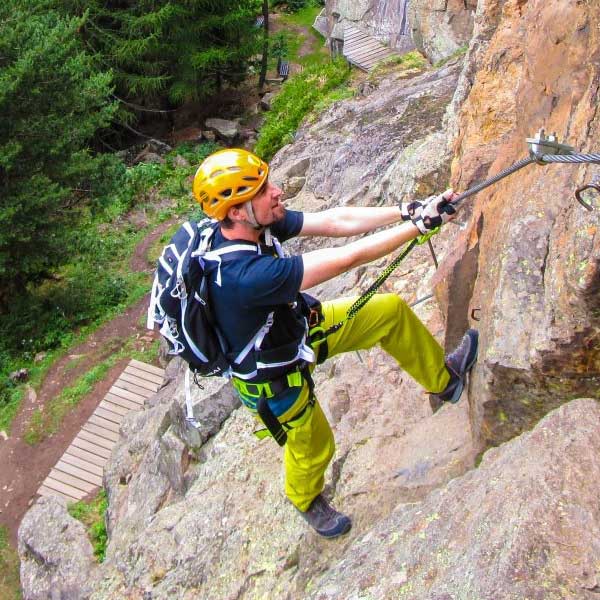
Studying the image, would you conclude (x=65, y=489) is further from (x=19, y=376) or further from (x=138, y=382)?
(x=19, y=376)

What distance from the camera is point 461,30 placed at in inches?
720

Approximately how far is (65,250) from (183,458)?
10638mm

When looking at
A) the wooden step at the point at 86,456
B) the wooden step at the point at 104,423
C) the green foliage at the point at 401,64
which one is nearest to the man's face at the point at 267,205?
the wooden step at the point at 86,456

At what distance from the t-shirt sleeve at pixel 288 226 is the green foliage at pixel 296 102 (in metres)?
15.9

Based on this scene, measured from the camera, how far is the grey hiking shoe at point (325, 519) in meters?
5.44

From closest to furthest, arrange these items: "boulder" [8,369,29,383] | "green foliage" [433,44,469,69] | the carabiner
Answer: the carabiner
"green foliage" [433,44,469,69]
"boulder" [8,369,29,383]

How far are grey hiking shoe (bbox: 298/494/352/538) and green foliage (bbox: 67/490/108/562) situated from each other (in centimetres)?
573

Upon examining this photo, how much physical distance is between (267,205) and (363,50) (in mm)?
22845

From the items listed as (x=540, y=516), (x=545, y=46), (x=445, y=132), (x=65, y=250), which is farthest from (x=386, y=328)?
(x=65, y=250)

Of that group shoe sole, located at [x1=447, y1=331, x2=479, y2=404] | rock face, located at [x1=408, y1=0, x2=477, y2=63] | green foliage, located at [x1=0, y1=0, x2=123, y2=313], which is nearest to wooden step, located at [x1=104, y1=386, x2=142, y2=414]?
green foliage, located at [x1=0, y1=0, x2=123, y2=313]

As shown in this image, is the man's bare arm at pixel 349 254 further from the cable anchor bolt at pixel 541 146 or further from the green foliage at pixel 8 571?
the green foliage at pixel 8 571

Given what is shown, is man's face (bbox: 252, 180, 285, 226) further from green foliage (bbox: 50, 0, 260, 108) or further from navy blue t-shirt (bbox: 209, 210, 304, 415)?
green foliage (bbox: 50, 0, 260, 108)

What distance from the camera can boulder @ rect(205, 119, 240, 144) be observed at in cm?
2892

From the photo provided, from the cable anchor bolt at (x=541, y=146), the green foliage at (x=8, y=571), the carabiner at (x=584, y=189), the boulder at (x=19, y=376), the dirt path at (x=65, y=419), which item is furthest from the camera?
the boulder at (x=19, y=376)
